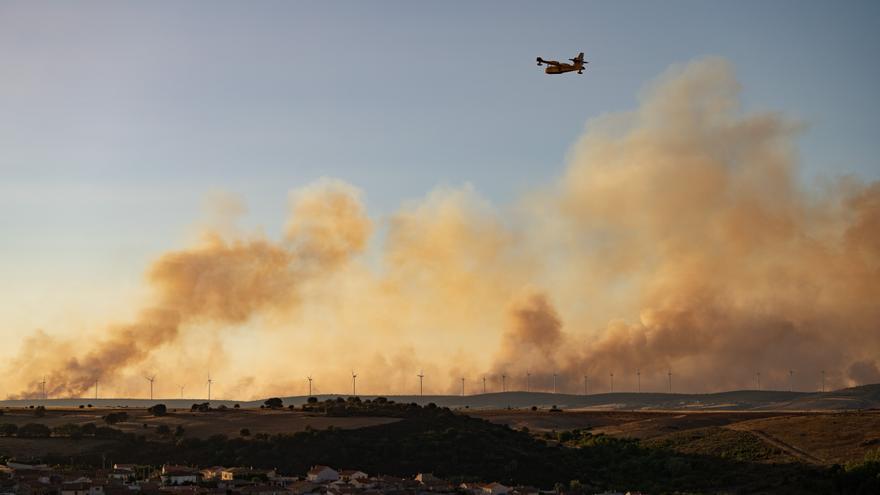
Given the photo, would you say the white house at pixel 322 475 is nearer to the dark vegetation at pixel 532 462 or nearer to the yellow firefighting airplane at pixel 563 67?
the dark vegetation at pixel 532 462

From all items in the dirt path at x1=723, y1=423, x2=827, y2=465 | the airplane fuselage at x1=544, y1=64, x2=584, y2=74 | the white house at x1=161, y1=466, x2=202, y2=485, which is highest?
the airplane fuselage at x1=544, y1=64, x2=584, y2=74

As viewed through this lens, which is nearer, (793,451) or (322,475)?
(322,475)

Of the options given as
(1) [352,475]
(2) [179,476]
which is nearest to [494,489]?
(1) [352,475]

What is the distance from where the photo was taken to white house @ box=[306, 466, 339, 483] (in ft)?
553

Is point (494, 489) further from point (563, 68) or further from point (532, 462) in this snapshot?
point (563, 68)

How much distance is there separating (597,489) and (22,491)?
268ft

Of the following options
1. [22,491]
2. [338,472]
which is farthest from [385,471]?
[22,491]

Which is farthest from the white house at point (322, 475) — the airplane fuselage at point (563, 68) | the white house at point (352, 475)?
the airplane fuselage at point (563, 68)

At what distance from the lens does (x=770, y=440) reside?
196125 mm

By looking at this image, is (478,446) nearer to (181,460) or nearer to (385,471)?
(385,471)

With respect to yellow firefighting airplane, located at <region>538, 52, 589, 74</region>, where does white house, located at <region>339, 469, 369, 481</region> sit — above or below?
below

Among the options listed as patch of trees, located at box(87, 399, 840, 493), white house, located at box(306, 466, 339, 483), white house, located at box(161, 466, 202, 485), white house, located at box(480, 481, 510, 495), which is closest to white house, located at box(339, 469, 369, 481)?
white house, located at box(306, 466, 339, 483)

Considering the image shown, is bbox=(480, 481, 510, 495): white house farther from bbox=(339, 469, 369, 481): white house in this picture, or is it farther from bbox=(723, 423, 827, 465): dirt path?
bbox=(723, 423, 827, 465): dirt path

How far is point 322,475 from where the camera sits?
170 metres
